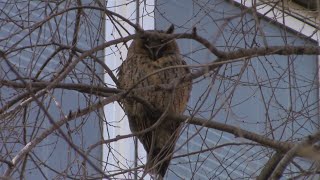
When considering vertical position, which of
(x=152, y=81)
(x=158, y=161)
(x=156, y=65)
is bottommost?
(x=158, y=161)

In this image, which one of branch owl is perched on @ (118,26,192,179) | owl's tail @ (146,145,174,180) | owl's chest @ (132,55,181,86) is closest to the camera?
owl's tail @ (146,145,174,180)

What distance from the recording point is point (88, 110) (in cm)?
428

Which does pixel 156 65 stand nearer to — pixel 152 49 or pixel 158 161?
pixel 152 49

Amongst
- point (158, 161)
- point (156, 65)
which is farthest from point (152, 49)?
point (158, 161)

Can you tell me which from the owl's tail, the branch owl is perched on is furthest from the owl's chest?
the owl's tail

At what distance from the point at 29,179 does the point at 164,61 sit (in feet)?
3.61

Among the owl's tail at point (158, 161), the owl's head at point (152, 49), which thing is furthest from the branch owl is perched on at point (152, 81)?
the owl's tail at point (158, 161)

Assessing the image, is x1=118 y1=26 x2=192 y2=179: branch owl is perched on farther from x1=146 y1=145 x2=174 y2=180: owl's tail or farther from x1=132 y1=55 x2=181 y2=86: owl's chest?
x1=146 y1=145 x2=174 y2=180: owl's tail

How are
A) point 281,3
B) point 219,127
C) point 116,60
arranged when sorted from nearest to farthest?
point 219,127
point 281,3
point 116,60

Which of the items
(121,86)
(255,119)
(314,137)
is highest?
(255,119)

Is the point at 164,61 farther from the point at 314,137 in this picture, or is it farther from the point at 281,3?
the point at 314,137

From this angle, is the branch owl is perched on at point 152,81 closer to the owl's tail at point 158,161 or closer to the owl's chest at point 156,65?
the owl's chest at point 156,65

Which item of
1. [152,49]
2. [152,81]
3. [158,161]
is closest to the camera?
[158,161]

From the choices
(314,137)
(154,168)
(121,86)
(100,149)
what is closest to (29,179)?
(100,149)
